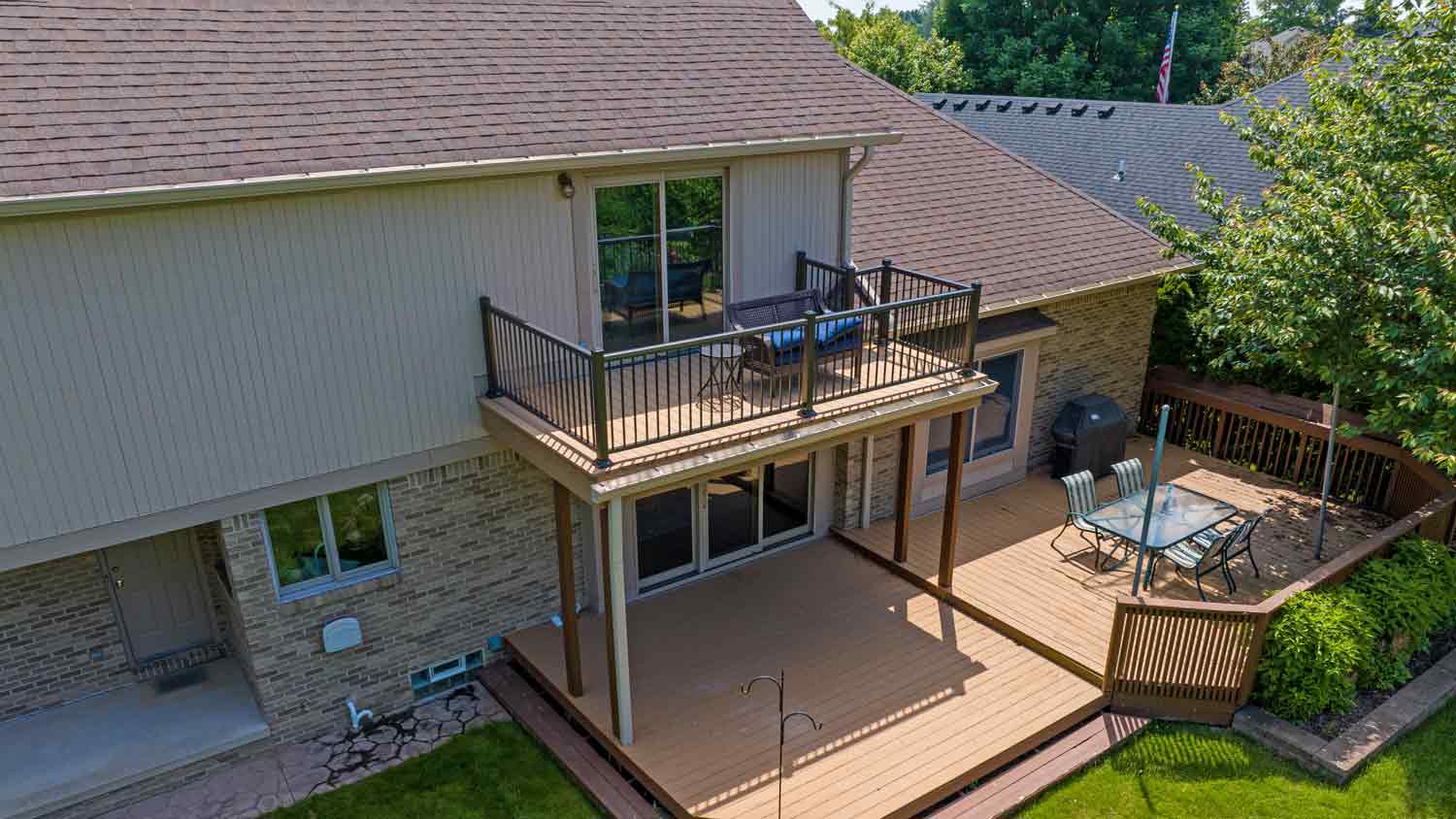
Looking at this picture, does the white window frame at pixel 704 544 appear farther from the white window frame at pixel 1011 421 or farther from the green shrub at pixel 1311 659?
the green shrub at pixel 1311 659

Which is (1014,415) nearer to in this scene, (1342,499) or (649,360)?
(1342,499)

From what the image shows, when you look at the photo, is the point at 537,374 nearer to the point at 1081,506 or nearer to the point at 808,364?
the point at 808,364

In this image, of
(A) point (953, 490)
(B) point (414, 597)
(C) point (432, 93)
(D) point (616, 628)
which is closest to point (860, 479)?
(A) point (953, 490)

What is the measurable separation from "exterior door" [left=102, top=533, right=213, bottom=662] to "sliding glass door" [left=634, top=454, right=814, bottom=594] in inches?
178

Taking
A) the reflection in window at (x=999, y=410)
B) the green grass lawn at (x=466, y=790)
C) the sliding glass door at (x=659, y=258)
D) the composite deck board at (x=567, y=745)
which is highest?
the sliding glass door at (x=659, y=258)

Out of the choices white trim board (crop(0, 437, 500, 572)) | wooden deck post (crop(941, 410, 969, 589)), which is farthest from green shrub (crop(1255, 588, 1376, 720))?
white trim board (crop(0, 437, 500, 572))

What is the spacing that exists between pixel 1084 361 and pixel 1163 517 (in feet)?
11.0

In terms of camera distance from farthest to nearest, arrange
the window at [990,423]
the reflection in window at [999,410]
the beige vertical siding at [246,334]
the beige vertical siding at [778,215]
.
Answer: the reflection in window at [999,410] < the window at [990,423] < the beige vertical siding at [778,215] < the beige vertical siding at [246,334]

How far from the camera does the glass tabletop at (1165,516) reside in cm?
1130

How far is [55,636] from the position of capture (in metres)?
9.10

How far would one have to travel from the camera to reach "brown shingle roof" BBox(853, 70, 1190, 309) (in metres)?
13.1

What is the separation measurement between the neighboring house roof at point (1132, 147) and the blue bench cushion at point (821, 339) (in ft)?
32.1

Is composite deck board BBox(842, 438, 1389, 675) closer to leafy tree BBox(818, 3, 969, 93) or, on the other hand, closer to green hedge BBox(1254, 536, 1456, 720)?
green hedge BBox(1254, 536, 1456, 720)

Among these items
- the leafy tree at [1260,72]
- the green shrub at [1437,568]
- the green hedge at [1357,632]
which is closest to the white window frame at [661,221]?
the green hedge at [1357,632]
